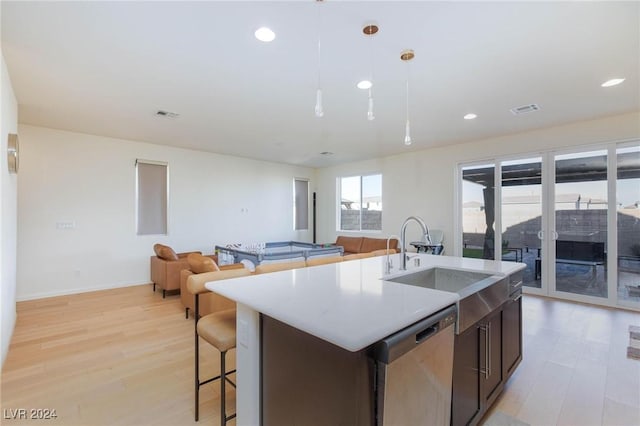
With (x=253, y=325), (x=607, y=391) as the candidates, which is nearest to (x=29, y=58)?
(x=253, y=325)

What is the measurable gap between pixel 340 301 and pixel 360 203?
6765mm

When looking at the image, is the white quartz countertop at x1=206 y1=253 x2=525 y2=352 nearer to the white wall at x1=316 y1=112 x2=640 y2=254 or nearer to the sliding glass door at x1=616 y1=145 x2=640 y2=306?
the sliding glass door at x1=616 y1=145 x2=640 y2=306

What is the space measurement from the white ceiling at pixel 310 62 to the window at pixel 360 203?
312 centimetres

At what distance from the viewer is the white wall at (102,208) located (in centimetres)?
473

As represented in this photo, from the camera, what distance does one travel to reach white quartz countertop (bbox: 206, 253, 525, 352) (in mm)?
1098

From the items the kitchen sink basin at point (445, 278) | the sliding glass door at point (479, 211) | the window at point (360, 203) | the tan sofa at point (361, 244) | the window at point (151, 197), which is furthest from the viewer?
the window at point (360, 203)

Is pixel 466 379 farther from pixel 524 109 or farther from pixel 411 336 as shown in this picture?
pixel 524 109

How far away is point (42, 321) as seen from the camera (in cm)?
374

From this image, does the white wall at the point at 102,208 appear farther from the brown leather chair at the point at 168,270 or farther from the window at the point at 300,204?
the window at the point at 300,204

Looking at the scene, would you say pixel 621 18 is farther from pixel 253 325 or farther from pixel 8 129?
pixel 8 129

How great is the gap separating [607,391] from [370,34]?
3373 millimetres

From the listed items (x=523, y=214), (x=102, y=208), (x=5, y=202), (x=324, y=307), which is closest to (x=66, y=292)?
(x=102, y=208)

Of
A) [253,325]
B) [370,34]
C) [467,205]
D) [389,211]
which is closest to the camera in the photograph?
[253,325]

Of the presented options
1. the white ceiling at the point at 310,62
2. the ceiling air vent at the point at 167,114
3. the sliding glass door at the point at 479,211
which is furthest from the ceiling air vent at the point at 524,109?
the ceiling air vent at the point at 167,114
